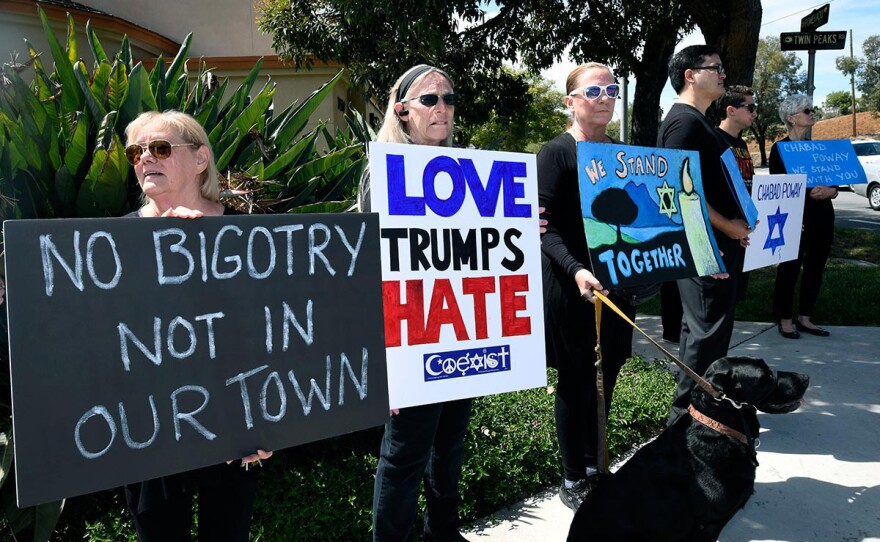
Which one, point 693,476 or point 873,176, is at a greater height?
point 873,176

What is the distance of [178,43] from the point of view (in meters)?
19.2

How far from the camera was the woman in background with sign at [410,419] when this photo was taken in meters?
2.36

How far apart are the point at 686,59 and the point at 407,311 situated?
228cm

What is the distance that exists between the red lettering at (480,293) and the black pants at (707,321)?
1551 mm

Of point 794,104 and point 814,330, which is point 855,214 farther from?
point 794,104

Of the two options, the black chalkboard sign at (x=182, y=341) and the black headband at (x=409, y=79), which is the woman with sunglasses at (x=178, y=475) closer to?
the black chalkboard sign at (x=182, y=341)

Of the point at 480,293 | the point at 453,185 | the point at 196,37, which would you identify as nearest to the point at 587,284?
the point at 480,293

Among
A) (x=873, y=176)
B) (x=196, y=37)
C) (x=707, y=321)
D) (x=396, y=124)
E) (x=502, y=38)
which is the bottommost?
(x=707, y=321)

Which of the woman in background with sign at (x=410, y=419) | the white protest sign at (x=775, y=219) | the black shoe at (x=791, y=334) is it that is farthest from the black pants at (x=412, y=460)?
the black shoe at (x=791, y=334)

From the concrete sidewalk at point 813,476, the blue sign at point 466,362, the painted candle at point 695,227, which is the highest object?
the painted candle at point 695,227

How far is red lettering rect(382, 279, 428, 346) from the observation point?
2.28 meters

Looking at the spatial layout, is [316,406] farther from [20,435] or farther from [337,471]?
[337,471]

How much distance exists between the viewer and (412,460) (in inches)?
93.7

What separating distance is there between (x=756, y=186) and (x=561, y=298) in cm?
246
